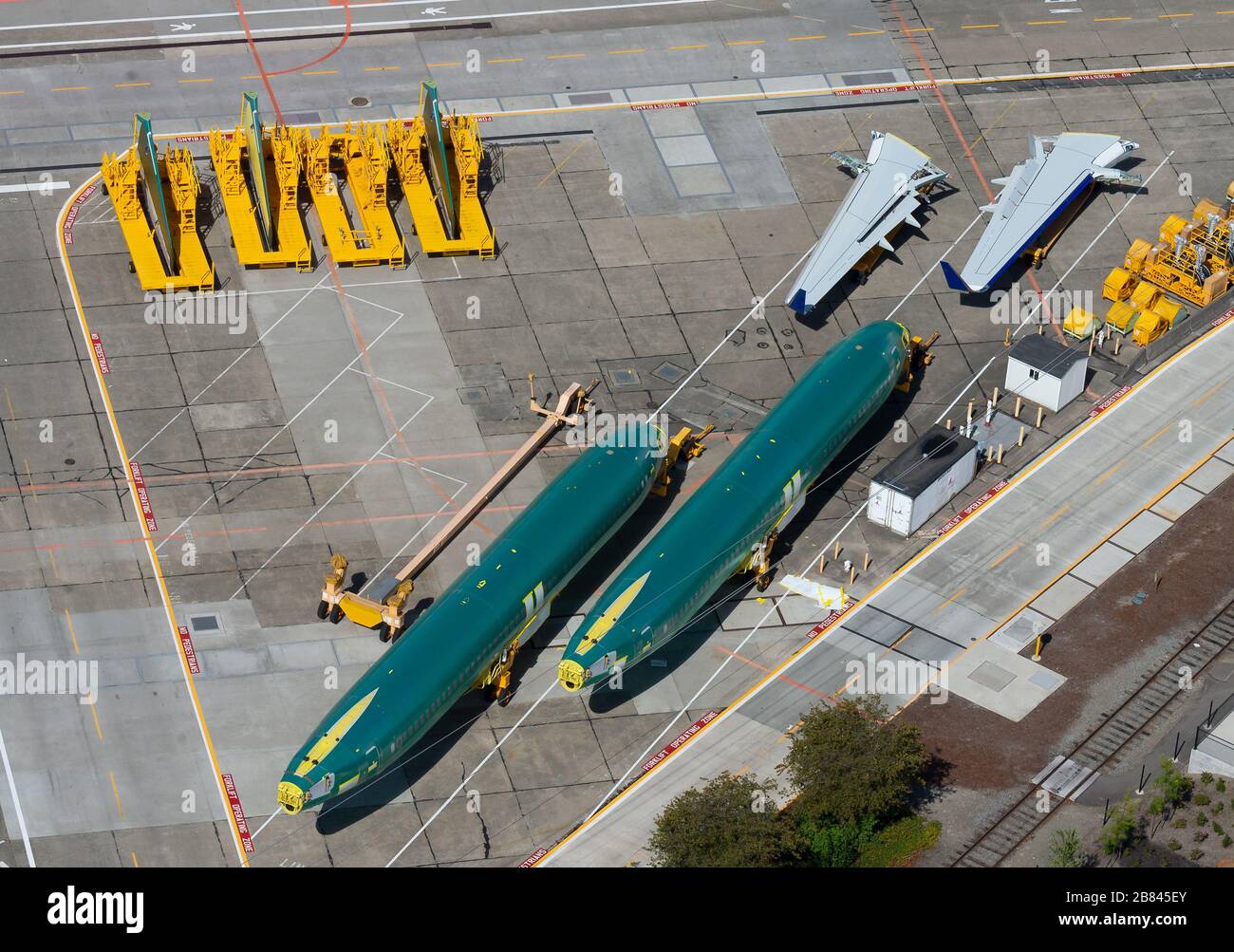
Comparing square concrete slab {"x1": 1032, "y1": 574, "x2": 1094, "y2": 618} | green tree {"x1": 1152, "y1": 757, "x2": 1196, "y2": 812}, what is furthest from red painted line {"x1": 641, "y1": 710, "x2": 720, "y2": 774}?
green tree {"x1": 1152, "y1": 757, "x2": 1196, "y2": 812}

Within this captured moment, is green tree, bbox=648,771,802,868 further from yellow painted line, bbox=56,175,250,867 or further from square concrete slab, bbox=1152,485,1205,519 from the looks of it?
square concrete slab, bbox=1152,485,1205,519

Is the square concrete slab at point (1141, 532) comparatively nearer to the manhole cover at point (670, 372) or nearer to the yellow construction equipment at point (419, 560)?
the manhole cover at point (670, 372)

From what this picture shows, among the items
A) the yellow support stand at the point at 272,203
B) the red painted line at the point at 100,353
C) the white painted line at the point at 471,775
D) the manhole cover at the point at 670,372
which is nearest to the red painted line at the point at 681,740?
the white painted line at the point at 471,775

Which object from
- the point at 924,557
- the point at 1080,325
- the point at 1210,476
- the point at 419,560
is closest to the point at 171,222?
the point at 419,560

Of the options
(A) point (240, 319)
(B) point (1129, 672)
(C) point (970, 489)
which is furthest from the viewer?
(A) point (240, 319)

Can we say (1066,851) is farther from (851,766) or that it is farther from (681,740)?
(681,740)

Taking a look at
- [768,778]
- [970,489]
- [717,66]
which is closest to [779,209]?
[717,66]

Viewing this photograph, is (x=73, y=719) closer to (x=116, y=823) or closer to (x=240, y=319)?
(x=116, y=823)
